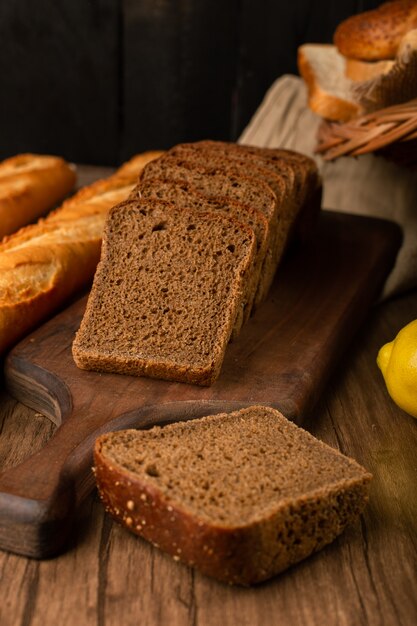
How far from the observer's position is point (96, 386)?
7.93 ft

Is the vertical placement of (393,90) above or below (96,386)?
above

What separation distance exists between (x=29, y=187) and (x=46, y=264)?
36.4 inches

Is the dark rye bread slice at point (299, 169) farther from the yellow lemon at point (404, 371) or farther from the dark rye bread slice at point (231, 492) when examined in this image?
the dark rye bread slice at point (231, 492)

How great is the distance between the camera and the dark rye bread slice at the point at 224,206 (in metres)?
2.68

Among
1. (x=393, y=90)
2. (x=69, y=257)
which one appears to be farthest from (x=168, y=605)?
(x=393, y=90)

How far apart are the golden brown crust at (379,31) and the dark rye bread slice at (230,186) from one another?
32.2 inches

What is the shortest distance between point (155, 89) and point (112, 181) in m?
1.25

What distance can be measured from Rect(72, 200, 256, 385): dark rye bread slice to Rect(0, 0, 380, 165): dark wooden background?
2390 millimetres

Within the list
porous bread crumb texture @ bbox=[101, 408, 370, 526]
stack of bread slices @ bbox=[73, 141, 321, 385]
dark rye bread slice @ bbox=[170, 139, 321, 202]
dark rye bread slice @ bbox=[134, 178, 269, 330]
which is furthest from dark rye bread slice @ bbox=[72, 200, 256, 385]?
dark rye bread slice @ bbox=[170, 139, 321, 202]

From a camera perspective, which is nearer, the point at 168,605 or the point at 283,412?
the point at 168,605

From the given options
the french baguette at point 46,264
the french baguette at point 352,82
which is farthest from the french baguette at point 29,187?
the french baguette at point 352,82

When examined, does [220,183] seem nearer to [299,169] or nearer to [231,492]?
[299,169]

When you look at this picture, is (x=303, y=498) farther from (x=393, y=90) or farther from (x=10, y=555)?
(x=393, y=90)

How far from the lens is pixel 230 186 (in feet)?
9.45
